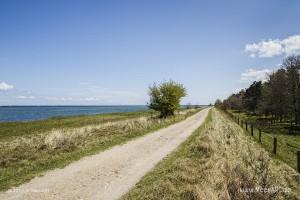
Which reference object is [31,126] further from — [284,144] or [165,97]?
[284,144]

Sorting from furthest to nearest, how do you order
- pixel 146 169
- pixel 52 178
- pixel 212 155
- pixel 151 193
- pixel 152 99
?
pixel 152 99
pixel 212 155
pixel 146 169
pixel 52 178
pixel 151 193

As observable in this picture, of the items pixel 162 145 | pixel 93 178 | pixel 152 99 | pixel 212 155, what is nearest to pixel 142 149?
pixel 162 145

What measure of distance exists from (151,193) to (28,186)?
14.1 feet

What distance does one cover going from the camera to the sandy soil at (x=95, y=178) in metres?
8.62

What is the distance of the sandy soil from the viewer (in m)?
8.62

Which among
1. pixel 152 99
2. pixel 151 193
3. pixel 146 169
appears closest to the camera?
pixel 151 193

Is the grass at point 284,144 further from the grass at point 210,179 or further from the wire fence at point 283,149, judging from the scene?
the grass at point 210,179

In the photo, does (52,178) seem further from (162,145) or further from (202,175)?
(162,145)

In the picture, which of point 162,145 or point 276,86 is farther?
point 276,86

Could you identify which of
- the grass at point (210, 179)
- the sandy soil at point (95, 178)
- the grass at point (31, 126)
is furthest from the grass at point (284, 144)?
the grass at point (31, 126)

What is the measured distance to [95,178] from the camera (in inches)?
408

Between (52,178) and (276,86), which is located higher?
(276,86)

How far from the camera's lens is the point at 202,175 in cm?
1048

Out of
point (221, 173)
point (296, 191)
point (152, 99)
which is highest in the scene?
point (152, 99)
